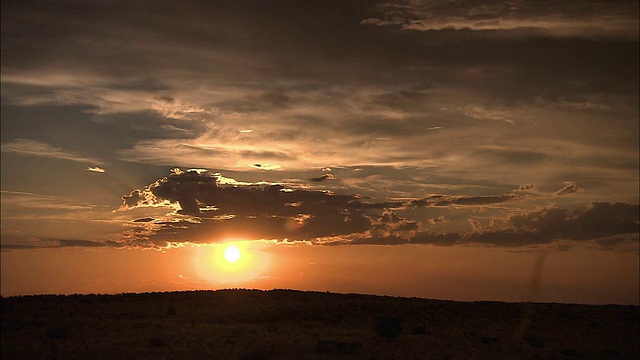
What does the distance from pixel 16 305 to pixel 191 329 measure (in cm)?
1804

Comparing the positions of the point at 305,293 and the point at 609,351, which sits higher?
the point at 305,293

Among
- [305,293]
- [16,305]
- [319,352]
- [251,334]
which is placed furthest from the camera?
[305,293]

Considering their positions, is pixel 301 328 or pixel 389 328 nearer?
pixel 389 328

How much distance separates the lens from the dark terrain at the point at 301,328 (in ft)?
160

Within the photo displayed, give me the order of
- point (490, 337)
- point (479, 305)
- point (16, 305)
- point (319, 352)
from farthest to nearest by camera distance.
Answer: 1. point (479, 305)
2. point (16, 305)
3. point (490, 337)
4. point (319, 352)

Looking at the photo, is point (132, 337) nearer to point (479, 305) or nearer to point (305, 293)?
point (305, 293)

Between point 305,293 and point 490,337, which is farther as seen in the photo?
point 305,293

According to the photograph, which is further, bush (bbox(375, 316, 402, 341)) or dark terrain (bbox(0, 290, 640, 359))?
bush (bbox(375, 316, 402, 341))

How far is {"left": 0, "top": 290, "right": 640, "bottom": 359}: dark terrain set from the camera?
48750mm

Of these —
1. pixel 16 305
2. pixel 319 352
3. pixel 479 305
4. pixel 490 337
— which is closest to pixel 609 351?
pixel 490 337

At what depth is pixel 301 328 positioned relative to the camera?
55.5 metres

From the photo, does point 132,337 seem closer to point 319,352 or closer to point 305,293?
point 319,352

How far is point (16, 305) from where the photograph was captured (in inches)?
2357

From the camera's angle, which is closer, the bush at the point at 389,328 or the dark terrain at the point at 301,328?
the dark terrain at the point at 301,328
